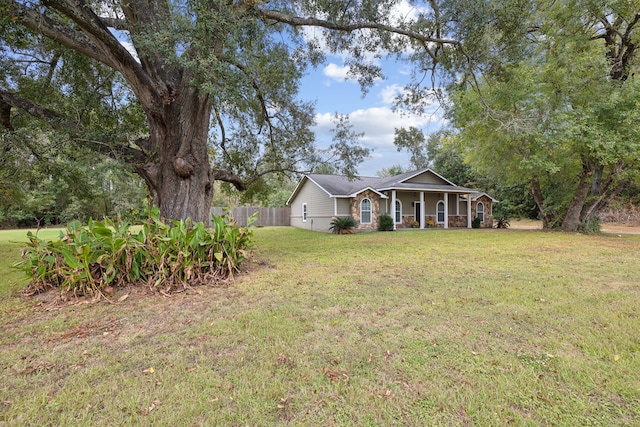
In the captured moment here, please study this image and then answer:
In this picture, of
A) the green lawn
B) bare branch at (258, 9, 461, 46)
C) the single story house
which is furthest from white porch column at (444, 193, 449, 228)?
the green lawn

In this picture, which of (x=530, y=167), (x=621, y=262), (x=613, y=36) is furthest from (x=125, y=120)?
(x=613, y=36)

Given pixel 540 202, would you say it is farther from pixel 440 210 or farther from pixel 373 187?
pixel 373 187

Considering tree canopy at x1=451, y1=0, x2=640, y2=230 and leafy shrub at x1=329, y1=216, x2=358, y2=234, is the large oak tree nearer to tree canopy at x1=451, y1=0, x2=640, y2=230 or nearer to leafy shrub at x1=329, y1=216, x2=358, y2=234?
tree canopy at x1=451, y1=0, x2=640, y2=230

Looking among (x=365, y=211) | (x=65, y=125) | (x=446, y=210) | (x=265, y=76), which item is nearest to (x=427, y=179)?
(x=446, y=210)

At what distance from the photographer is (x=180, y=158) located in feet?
21.2

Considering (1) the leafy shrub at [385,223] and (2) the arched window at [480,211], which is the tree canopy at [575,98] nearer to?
(1) the leafy shrub at [385,223]

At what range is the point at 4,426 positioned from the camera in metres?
1.77

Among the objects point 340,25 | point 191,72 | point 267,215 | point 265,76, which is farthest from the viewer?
point 267,215

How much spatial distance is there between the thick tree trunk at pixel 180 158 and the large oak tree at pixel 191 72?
2 centimetres

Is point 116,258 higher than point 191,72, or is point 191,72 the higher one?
point 191,72

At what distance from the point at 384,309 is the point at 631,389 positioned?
209 centimetres

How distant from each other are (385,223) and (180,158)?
11927mm

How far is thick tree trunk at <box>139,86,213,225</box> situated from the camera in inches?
258

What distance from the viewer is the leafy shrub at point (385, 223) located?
53.6 feet
